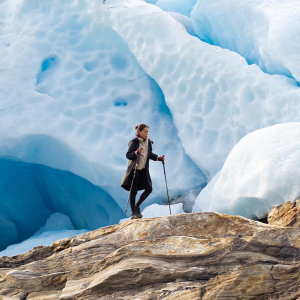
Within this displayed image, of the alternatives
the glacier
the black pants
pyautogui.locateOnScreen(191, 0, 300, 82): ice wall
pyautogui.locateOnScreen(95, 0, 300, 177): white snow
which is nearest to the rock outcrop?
the black pants

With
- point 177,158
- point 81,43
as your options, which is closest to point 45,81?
point 81,43

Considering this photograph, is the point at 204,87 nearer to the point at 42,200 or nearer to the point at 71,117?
the point at 71,117

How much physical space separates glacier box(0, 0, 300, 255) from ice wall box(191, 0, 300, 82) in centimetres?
3

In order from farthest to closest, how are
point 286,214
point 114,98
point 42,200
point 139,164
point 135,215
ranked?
point 42,200
point 114,98
point 135,215
point 139,164
point 286,214

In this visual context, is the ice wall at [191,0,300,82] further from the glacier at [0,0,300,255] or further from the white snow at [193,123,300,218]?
the white snow at [193,123,300,218]

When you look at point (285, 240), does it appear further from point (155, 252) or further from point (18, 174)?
point (18, 174)

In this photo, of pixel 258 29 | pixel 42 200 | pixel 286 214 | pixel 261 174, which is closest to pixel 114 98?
pixel 42 200

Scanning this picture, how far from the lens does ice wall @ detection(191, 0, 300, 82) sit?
8.45 m

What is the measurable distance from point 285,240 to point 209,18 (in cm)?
643

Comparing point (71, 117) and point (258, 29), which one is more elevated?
point (258, 29)

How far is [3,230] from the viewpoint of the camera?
9836mm

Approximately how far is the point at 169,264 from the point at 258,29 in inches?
237

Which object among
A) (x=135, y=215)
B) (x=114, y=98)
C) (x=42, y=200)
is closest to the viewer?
(x=135, y=215)

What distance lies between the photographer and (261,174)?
227 inches
